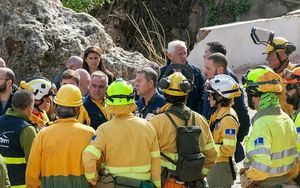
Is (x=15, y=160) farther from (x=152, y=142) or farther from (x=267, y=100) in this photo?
(x=267, y=100)

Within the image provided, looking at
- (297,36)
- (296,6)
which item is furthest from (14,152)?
(296,6)

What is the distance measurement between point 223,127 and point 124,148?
1194 millimetres

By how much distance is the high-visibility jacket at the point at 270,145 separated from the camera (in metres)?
5.11

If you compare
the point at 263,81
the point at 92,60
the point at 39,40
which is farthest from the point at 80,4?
the point at 263,81

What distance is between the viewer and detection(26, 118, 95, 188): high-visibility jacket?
530cm

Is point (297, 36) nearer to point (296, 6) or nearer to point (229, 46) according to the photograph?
point (229, 46)

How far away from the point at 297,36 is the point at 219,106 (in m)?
8.35

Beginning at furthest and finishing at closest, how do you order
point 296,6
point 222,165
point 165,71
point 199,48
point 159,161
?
point 296,6, point 199,48, point 165,71, point 222,165, point 159,161

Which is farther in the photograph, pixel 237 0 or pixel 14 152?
pixel 237 0

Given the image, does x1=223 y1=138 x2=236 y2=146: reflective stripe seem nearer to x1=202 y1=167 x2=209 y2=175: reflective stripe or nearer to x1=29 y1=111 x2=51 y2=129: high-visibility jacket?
x1=202 y1=167 x2=209 y2=175: reflective stripe

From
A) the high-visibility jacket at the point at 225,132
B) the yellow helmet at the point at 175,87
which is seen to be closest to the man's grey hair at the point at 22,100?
the yellow helmet at the point at 175,87

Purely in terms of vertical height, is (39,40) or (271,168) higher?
(39,40)

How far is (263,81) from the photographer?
5363mm

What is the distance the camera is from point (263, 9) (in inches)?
725
